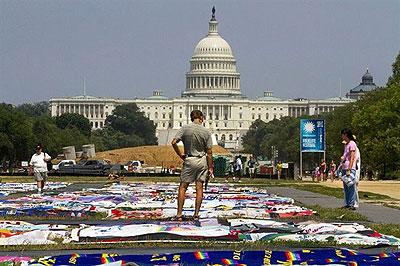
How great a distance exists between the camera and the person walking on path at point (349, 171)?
21.4 m

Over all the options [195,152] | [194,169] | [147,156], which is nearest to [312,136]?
[194,169]

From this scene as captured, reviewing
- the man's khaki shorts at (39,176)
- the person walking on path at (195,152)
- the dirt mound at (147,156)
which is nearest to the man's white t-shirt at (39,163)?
the man's khaki shorts at (39,176)

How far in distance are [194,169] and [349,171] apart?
545cm

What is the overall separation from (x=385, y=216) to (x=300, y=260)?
8.79 meters

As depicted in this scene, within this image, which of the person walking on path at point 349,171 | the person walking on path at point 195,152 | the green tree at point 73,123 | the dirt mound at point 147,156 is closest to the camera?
the person walking on path at point 195,152

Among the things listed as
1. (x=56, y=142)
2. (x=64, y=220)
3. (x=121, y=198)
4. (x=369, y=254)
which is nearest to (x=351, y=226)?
(x=369, y=254)

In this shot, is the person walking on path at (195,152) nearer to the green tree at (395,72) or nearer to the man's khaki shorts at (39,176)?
the man's khaki shorts at (39,176)

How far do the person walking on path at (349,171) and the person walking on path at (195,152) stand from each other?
5.06 m

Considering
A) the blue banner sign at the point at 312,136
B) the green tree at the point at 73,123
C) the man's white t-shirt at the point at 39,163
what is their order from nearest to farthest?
the man's white t-shirt at the point at 39,163
the blue banner sign at the point at 312,136
the green tree at the point at 73,123

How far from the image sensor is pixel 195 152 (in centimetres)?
1686

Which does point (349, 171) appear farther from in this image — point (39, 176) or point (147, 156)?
point (147, 156)

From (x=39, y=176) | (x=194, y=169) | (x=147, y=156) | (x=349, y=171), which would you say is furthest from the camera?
(x=147, y=156)

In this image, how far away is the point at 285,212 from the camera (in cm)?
1864

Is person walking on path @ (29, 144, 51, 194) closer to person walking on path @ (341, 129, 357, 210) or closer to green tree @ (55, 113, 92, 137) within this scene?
person walking on path @ (341, 129, 357, 210)
